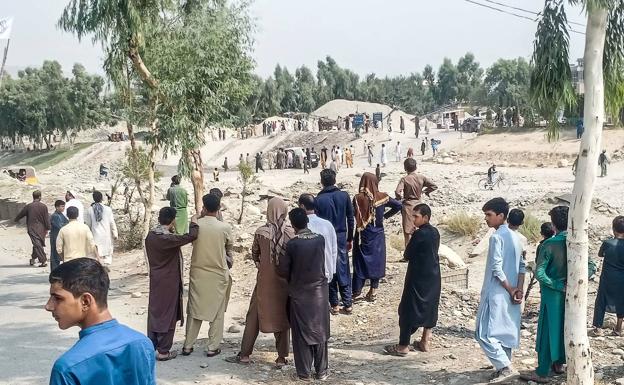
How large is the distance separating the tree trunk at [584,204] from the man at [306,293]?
2.06 m

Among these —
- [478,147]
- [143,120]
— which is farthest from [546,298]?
[478,147]

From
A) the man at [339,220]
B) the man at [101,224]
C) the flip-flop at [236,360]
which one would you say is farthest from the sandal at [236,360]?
the man at [101,224]

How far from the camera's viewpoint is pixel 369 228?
810cm

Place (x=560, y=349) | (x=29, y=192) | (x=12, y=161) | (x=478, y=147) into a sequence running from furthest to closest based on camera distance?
(x=12, y=161) < (x=478, y=147) < (x=29, y=192) < (x=560, y=349)

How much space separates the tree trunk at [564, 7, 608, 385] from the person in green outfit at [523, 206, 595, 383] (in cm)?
39

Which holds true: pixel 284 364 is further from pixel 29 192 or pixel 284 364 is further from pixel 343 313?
pixel 29 192

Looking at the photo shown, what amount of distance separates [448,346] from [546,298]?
150 cm

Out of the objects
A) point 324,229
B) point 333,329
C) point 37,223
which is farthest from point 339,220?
point 37,223

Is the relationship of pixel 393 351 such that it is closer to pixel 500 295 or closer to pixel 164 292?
pixel 500 295

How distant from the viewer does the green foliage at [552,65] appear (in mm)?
5152

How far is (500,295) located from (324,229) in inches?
75.5

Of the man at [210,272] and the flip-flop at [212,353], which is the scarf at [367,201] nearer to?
the man at [210,272]

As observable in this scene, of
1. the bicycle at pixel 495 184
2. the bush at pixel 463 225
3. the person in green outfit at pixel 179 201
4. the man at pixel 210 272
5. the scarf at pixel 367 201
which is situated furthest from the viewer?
the bicycle at pixel 495 184

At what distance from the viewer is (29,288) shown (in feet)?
34.7
